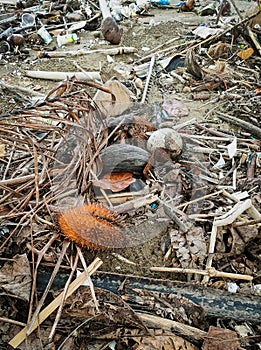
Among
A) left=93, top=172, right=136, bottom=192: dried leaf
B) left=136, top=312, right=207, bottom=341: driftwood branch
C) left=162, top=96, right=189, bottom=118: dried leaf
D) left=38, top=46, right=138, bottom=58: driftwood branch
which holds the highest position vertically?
left=93, top=172, right=136, bottom=192: dried leaf

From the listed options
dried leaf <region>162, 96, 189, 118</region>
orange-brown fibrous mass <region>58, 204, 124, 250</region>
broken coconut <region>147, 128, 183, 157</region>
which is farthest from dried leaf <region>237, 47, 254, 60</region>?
orange-brown fibrous mass <region>58, 204, 124, 250</region>

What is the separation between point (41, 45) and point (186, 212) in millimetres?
3724

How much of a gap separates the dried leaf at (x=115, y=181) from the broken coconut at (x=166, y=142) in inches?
12.1

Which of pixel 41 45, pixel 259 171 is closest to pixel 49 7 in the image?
pixel 41 45

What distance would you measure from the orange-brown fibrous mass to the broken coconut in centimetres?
71

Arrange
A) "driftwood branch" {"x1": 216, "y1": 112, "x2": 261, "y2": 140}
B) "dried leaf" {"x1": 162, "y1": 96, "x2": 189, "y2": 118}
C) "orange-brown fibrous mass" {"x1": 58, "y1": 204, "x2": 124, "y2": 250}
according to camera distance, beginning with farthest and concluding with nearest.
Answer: "dried leaf" {"x1": 162, "y1": 96, "x2": 189, "y2": 118} < "driftwood branch" {"x1": 216, "y1": 112, "x2": 261, "y2": 140} < "orange-brown fibrous mass" {"x1": 58, "y1": 204, "x2": 124, "y2": 250}

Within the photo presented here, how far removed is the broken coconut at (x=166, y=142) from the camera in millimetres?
2553

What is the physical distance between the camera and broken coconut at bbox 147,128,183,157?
2.55 m

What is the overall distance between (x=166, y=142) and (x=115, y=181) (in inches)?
18.4

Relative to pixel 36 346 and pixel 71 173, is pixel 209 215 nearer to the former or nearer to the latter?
pixel 71 173

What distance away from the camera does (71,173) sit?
2.16m

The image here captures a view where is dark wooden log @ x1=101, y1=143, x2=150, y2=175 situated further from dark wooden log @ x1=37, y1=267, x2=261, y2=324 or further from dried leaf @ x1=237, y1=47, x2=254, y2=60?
dried leaf @ x1=237, y1=47, x2=254, y2=60

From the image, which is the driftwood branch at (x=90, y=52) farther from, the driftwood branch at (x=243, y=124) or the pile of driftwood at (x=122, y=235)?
the pile of driftwood at (x=122, y=235)

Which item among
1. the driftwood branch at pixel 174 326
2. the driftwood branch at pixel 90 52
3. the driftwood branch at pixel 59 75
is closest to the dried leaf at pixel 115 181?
the driftwood branch at pixel 174 326
